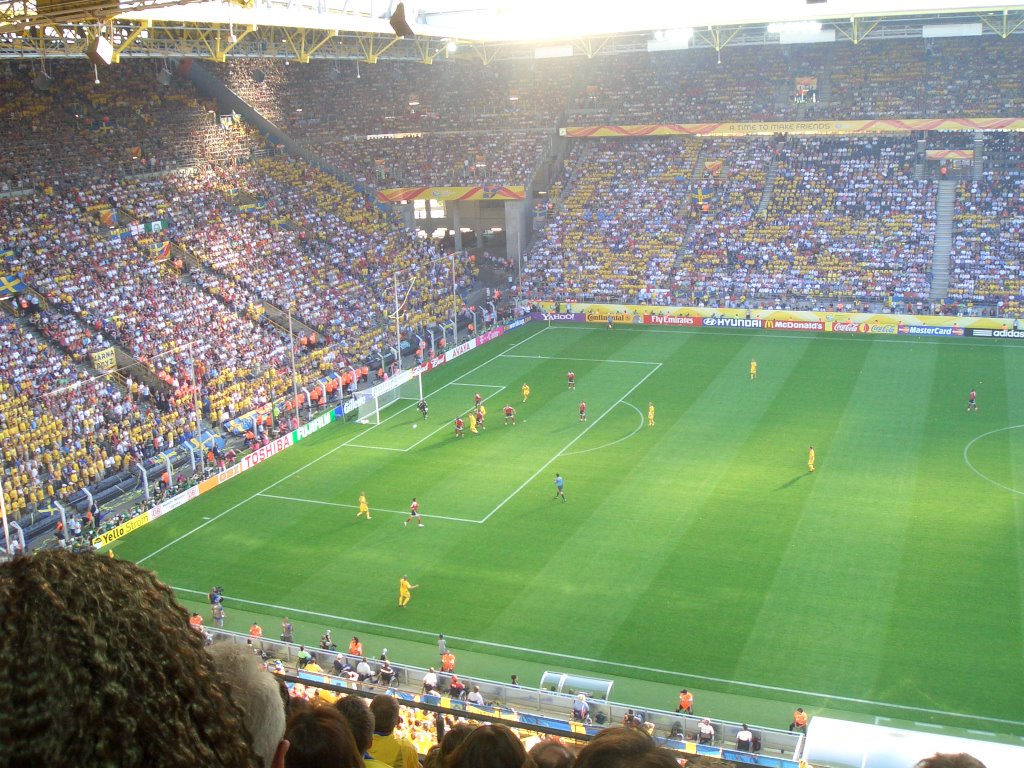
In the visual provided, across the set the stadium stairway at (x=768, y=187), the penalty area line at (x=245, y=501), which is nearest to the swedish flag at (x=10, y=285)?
the penalty area line at (x=245, y=501)

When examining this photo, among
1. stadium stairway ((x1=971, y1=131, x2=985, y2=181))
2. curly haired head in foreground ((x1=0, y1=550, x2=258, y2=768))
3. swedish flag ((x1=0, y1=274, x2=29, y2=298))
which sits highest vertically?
curly haired head in foreground ((x1=0, y1=550, x2=258, y2=768))

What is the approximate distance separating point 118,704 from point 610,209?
2689 inches

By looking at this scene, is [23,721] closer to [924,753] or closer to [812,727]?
[924,753]

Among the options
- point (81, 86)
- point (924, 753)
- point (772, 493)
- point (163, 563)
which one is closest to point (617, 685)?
point (924, 753)

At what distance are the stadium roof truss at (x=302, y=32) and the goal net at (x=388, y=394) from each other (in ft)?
49.8

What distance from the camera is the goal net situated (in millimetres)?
44188

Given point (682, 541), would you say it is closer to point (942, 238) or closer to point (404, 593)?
point (404, 593)

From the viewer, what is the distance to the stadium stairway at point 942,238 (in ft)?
188

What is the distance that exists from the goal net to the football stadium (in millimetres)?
194

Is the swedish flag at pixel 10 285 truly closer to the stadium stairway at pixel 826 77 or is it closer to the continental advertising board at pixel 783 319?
the continental advertising board at pixel 783 319

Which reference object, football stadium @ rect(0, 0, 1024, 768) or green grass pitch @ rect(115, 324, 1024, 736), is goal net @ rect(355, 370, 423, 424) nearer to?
football stadium @ rect(0, 0, 1024, 768)

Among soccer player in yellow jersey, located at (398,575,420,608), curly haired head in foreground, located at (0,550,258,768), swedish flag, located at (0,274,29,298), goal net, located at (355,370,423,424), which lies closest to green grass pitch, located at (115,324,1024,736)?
soccer player in yellow jersey, located at (398,575,420,608)

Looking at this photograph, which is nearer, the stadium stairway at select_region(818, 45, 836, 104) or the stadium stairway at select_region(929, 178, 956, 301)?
the stadium stairway at select_region(929, 178, 956, 301)

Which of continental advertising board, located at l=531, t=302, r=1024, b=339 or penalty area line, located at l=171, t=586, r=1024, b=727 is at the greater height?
continental advertising board, located at l=531, t=302, r=1024, b=339
